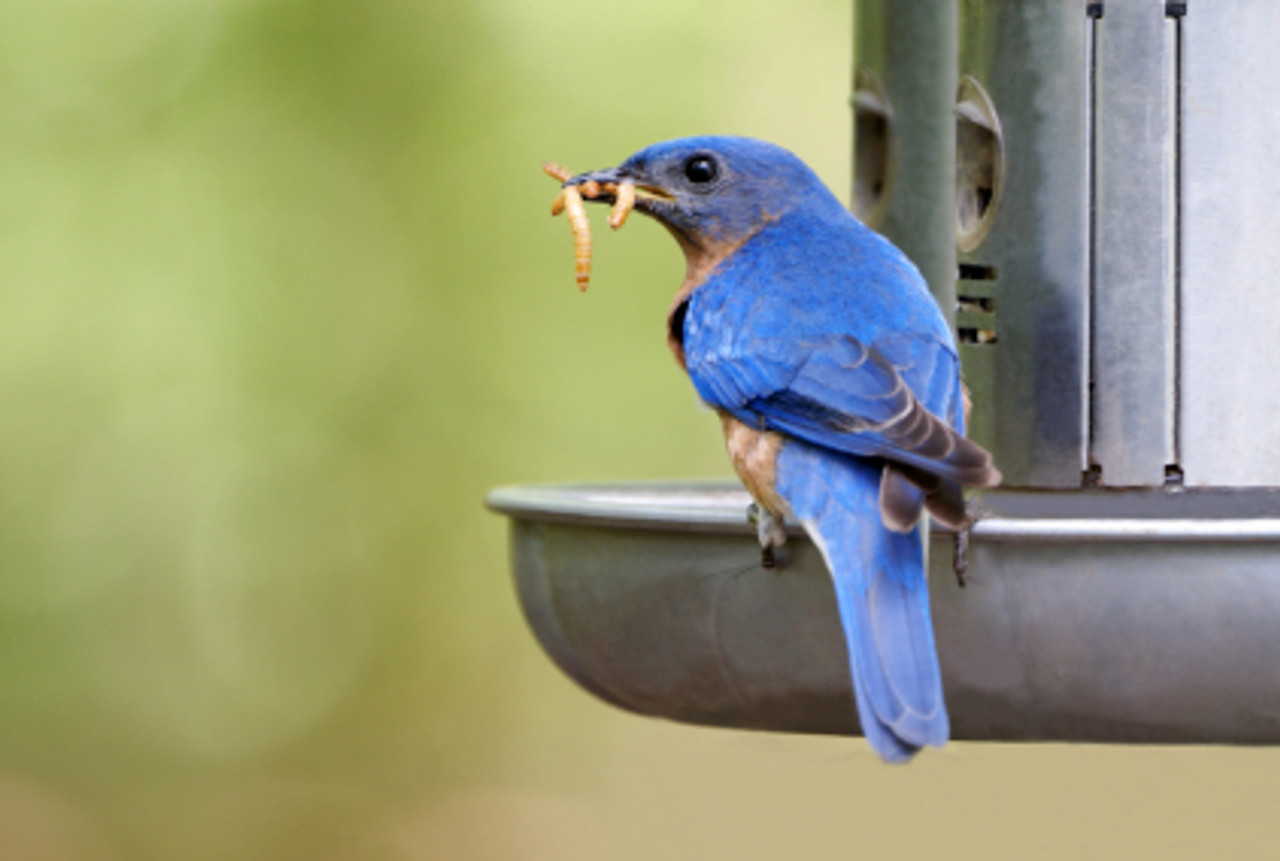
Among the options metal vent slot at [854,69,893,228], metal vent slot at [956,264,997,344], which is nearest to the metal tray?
metal vent slot at [956,264,997,344]

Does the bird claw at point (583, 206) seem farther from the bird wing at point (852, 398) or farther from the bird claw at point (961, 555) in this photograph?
the bird claw at point (961, 555)

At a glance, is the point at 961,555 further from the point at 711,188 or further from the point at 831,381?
the point at 711,188

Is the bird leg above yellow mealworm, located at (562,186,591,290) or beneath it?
beneath

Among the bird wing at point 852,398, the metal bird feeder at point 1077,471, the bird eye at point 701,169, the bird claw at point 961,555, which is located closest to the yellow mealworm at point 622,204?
the bird eye at point 701,169

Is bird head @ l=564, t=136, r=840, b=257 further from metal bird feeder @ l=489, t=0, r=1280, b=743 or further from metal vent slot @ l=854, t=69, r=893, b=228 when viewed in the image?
metal vent slot @ l=854, t=69, r=893, b=228

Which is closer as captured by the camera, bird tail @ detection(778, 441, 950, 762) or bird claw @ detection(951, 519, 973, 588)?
bird tail @ detection(778, 441, 950, 762)

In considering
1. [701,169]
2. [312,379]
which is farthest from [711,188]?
[312,379]

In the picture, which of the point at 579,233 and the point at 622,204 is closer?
the point at 579,233
